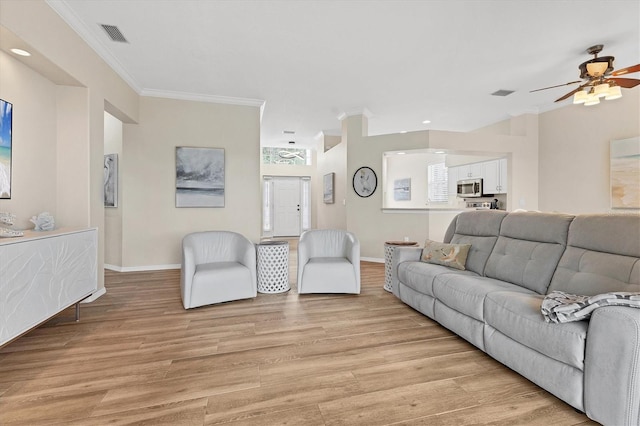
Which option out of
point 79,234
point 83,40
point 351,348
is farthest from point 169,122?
point 351,348

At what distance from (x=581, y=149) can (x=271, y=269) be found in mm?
5461

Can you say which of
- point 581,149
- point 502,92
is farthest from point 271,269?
point 581,149

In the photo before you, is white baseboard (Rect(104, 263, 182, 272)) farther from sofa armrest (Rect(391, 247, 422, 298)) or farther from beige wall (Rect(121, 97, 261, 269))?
sofa armrest (Rect(391, 247, 422, 298))

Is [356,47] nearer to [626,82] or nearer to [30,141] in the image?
[626,82]

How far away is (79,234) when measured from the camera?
265 cm

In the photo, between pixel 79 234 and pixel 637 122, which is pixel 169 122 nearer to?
pixel 79 234

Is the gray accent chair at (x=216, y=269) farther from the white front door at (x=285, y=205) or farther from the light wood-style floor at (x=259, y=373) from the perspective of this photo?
the white front door at (x=285, y=205)

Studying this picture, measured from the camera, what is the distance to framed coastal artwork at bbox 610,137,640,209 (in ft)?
14.0

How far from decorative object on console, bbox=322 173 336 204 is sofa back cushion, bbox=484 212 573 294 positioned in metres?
4.37

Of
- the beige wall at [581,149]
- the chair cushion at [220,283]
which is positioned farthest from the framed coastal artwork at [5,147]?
the beige wall at [581,149]

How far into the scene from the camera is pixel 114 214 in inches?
193

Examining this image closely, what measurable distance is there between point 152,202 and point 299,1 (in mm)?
3708

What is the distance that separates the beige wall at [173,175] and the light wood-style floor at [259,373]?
1939 mm

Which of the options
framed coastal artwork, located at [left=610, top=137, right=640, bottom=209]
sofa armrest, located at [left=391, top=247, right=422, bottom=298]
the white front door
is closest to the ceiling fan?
framed coastal artwork, located at [left=610, top=137, right=640, bottom=209]
